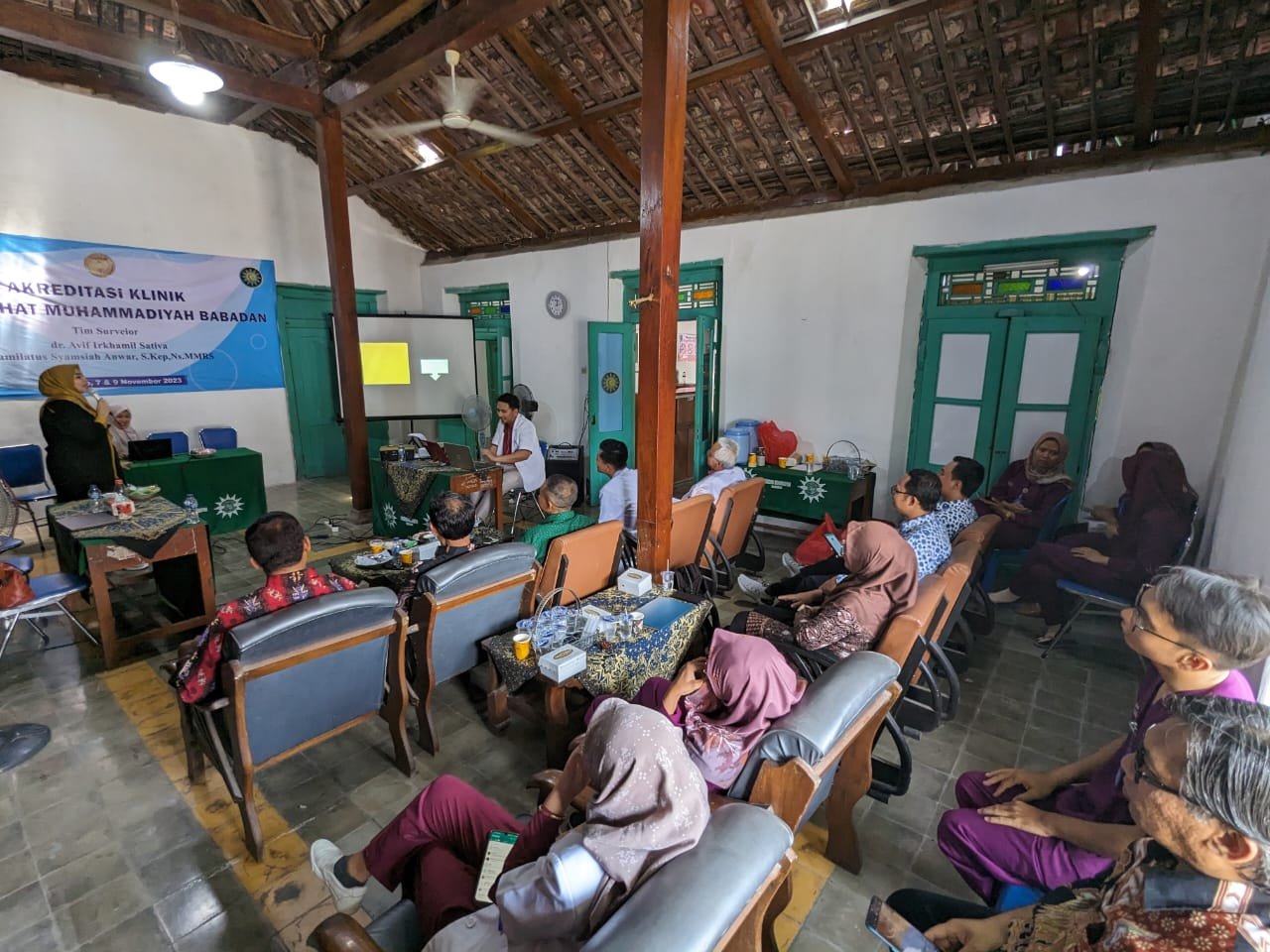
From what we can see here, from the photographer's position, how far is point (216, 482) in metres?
5.23

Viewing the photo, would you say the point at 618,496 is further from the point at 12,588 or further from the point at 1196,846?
the point at 12,588

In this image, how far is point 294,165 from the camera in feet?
23.2

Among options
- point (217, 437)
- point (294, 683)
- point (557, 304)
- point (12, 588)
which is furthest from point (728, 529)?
point (217, 437)

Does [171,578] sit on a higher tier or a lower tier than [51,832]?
higher

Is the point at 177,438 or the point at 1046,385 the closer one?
the point at 1046,385

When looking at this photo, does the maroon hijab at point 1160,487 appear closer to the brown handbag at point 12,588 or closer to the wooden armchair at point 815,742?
the wooden armchair at point 815,742

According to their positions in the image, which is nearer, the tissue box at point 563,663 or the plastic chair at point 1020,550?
the tissue box at point 563,663

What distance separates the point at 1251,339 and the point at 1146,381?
58 centimetres

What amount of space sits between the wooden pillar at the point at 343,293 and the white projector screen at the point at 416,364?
1198mm

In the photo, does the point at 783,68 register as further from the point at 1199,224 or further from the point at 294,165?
the point at 294,165

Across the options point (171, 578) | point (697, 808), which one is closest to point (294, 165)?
point (171, 578)

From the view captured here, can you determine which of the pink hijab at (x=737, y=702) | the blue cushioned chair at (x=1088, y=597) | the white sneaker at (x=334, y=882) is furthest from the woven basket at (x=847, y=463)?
the white sneaker at (x=334, y=882)

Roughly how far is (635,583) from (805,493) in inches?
112

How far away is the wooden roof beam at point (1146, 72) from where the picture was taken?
308cm
